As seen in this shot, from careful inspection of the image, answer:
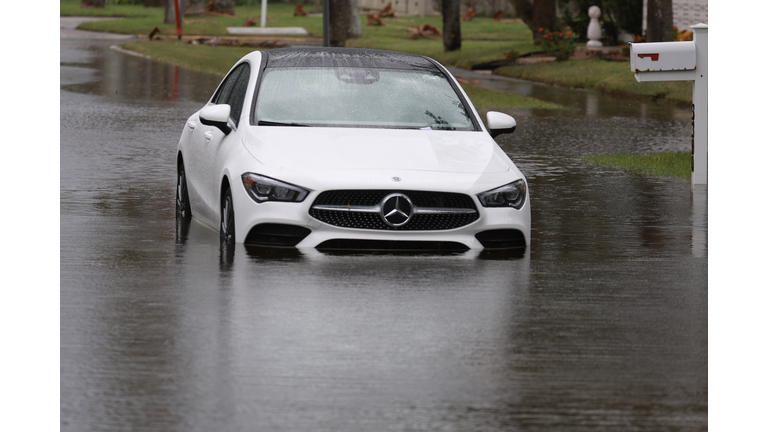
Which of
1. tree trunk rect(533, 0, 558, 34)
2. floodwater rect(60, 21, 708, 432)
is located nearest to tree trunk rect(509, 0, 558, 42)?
tree trunk rect(533, 0, 558, 34)

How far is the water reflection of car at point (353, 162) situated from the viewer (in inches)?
330

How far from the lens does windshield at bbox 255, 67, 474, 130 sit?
9.44m

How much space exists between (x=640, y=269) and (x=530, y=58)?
26179 mm

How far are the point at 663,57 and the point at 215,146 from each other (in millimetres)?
5483

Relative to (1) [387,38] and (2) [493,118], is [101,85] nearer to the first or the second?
(2) [493,118]

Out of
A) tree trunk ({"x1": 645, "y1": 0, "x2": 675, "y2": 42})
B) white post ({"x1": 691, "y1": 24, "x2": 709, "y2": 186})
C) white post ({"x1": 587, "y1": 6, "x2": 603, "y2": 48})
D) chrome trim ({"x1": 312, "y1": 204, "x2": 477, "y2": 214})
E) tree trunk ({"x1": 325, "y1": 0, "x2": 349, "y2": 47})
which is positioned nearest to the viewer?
chrome trim ({"x1": 312, "y1": 204, "x2": 477, "y2": 214})

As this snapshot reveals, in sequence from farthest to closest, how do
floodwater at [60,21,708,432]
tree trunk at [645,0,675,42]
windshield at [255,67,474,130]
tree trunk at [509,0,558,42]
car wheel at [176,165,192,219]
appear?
tree trunk at [509,0,558,42] < tree trunk at [645,0,675,42] < car wheel at [176,165,192,219] < windshield at [255,67,474,130] < floodwater at [60,21,708,432]

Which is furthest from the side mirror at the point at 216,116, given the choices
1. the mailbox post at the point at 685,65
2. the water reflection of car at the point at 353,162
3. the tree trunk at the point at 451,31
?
the tree trunk at the point at 451,31

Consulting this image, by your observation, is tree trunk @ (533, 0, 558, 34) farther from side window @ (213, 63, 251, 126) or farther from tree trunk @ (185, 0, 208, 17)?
tree trunk @ (185, 0, 208, 17)

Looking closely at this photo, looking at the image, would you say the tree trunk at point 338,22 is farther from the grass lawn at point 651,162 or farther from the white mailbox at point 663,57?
the white mailbox at point 663,57

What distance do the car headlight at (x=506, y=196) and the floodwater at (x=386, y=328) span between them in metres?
0.38

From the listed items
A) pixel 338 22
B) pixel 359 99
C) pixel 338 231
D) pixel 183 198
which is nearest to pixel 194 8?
pixel 338 22

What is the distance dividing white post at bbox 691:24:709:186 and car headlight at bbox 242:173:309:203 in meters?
5.98

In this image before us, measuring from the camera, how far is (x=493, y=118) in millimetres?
9664
